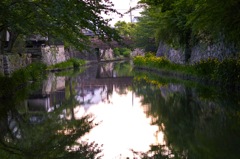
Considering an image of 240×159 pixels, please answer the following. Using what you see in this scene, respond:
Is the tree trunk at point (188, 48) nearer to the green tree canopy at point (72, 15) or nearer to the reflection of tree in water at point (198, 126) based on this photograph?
the reflection of tree in water at point (198, 126)

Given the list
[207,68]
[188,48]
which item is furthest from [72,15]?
[188,48]

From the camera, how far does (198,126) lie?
32.1 ft

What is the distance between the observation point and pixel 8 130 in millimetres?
10812

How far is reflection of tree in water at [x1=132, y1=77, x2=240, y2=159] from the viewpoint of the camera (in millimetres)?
7328

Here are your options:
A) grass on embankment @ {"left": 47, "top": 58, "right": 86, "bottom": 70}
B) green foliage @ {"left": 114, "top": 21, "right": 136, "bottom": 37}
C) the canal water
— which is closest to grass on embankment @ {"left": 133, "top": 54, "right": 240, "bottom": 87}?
the canal water

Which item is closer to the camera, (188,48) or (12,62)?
(188,48)

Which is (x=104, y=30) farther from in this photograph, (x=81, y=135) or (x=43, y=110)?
(x=43, y=110)

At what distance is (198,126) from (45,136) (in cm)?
368

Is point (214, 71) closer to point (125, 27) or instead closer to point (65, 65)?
point (65, 65)

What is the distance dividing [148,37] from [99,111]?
40178 millimetres

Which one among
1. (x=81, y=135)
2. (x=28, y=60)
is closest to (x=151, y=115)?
(x=81, y=135)

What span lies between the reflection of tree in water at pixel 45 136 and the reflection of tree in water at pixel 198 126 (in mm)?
1646

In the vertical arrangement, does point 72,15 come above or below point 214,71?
above

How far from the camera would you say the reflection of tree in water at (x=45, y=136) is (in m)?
7.76
